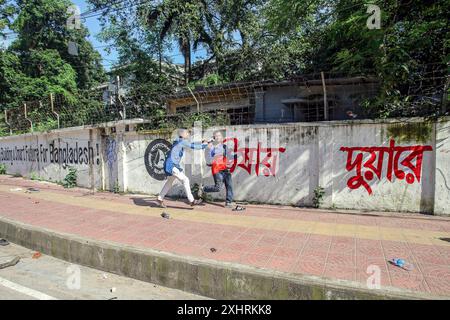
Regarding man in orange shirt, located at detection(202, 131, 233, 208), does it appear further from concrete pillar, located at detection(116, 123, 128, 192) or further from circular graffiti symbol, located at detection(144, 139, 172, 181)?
concrete pillar, located at detection(116, 123, 128, 192)

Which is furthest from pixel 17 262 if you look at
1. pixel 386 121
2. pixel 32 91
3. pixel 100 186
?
pixel 32 91

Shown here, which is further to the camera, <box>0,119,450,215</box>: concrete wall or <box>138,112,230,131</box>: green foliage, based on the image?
<box>138,112,230,131</box>: green foliage

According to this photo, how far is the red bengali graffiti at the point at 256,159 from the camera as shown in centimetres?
756

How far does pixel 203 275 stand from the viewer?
12.7ft

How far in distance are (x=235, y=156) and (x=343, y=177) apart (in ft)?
8.30

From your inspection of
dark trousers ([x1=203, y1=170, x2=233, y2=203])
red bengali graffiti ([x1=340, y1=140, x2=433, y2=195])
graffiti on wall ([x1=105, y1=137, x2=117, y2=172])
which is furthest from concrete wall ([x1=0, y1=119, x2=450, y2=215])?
graffiti on wall ([x1=105, y1=137, x2=117, y2=172])

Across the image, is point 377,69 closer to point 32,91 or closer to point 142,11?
point 142,11

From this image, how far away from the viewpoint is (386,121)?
6.47 meters

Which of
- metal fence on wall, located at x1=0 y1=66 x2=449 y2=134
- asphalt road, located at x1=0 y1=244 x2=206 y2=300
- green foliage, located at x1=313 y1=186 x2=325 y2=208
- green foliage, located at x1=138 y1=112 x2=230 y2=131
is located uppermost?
metal fence on wall, located at x1=0 y1=66 x2=449 y2=134

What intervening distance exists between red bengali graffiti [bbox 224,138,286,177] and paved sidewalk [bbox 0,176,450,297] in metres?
0.90

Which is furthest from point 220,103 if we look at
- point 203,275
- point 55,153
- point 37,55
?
point 37,55

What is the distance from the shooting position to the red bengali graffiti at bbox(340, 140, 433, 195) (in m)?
6.30

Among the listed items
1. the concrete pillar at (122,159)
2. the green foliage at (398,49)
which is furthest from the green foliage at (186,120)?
the green foliage at (398,49)

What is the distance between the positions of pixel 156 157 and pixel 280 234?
194 inches
